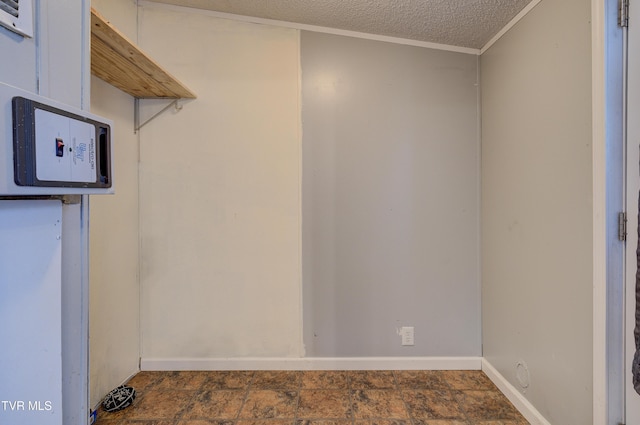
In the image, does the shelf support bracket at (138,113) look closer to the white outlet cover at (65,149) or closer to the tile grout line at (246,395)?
the white outlet cover at (65,149)

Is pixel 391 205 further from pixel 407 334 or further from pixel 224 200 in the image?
pixel 224 200

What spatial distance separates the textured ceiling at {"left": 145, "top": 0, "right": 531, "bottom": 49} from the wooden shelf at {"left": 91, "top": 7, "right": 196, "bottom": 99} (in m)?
0.62

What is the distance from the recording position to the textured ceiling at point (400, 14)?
1.63 meters

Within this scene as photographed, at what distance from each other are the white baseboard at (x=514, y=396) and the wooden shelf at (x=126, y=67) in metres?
2.66

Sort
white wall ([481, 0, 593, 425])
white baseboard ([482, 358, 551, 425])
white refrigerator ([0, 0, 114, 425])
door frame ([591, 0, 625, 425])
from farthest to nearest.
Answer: white baseboard ([482, 358, 551, 425]), white wall ([481, 0, 593, 425]), door frame ([591, 0, 625, 425]), white refrigerator ([0, 0, 114, 425])

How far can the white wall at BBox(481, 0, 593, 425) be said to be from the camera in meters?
1.24

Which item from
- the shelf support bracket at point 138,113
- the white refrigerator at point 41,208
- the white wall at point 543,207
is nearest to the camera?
the white refrigerator at point 41,208

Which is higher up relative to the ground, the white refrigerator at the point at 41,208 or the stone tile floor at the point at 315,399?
the white refrigerator at the point at 41,208

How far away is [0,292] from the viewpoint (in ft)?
1.80

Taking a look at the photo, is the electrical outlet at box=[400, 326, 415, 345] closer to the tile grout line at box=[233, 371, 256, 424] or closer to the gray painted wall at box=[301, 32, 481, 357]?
the gray painted wall at box=[301, 32, 481, 357]

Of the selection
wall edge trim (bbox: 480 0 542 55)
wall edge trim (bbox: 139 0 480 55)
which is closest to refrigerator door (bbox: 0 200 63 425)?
wall edge trim (bbox: 139 0 480 55)

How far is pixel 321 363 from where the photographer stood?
6.54 feet

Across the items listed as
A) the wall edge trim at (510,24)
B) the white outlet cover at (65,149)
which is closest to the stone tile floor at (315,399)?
the white outlet cover at (65,149)

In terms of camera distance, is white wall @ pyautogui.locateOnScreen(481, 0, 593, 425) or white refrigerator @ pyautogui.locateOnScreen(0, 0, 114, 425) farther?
white wall @ pyautogui.locateOnScreen(481, 0, 593, 425)
